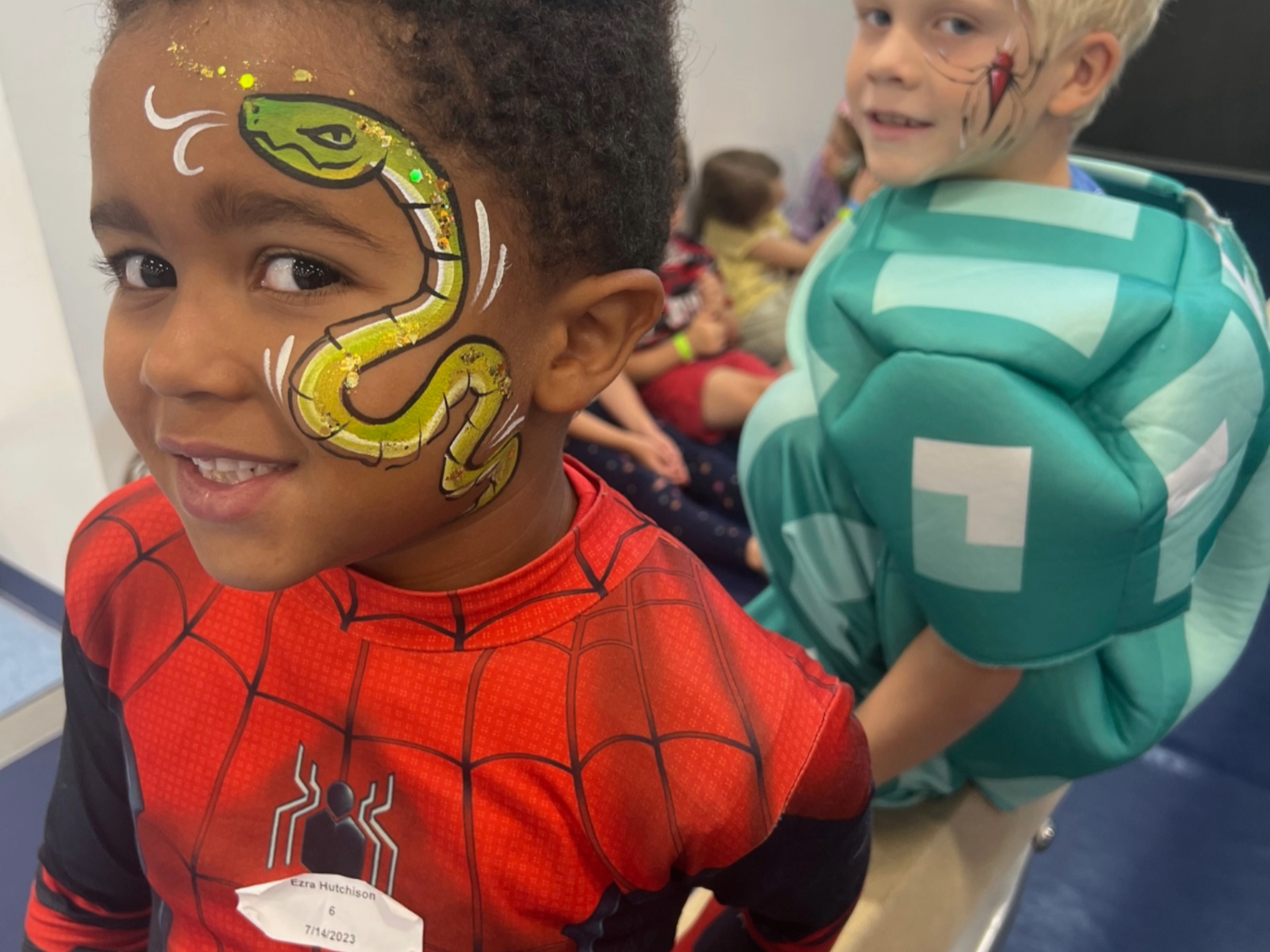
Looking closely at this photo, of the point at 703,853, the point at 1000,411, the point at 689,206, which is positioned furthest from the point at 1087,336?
the point at 689,206

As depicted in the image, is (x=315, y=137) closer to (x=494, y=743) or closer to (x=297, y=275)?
(x=297, y=275)

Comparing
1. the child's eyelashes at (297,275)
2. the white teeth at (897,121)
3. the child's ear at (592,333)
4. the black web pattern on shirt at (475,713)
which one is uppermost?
the child's eyelashes at (297,275)

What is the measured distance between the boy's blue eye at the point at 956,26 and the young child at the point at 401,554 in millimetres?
411

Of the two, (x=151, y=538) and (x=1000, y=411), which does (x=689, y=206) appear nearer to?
(x=1000, y=411)

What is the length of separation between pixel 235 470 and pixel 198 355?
65mm

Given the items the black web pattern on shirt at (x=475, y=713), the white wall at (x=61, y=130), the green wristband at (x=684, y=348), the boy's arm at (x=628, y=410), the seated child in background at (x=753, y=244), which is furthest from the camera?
the seated child in background at (x=753, y=244)

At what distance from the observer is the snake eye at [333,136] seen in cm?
45

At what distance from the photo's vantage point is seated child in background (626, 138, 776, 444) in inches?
84.6

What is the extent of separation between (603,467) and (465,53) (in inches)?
58.1

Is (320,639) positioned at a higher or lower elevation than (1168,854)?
higher

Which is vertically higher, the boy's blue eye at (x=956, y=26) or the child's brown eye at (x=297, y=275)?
the boy's blue eye at (x=956, y=26)

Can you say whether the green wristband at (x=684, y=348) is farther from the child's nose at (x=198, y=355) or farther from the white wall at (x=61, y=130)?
the child's nose at (x=198, y=355)

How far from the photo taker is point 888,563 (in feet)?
3.27

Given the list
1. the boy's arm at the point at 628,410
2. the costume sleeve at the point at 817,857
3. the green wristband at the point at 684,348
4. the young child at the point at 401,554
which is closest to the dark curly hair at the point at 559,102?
the young child at the point at 401,554
